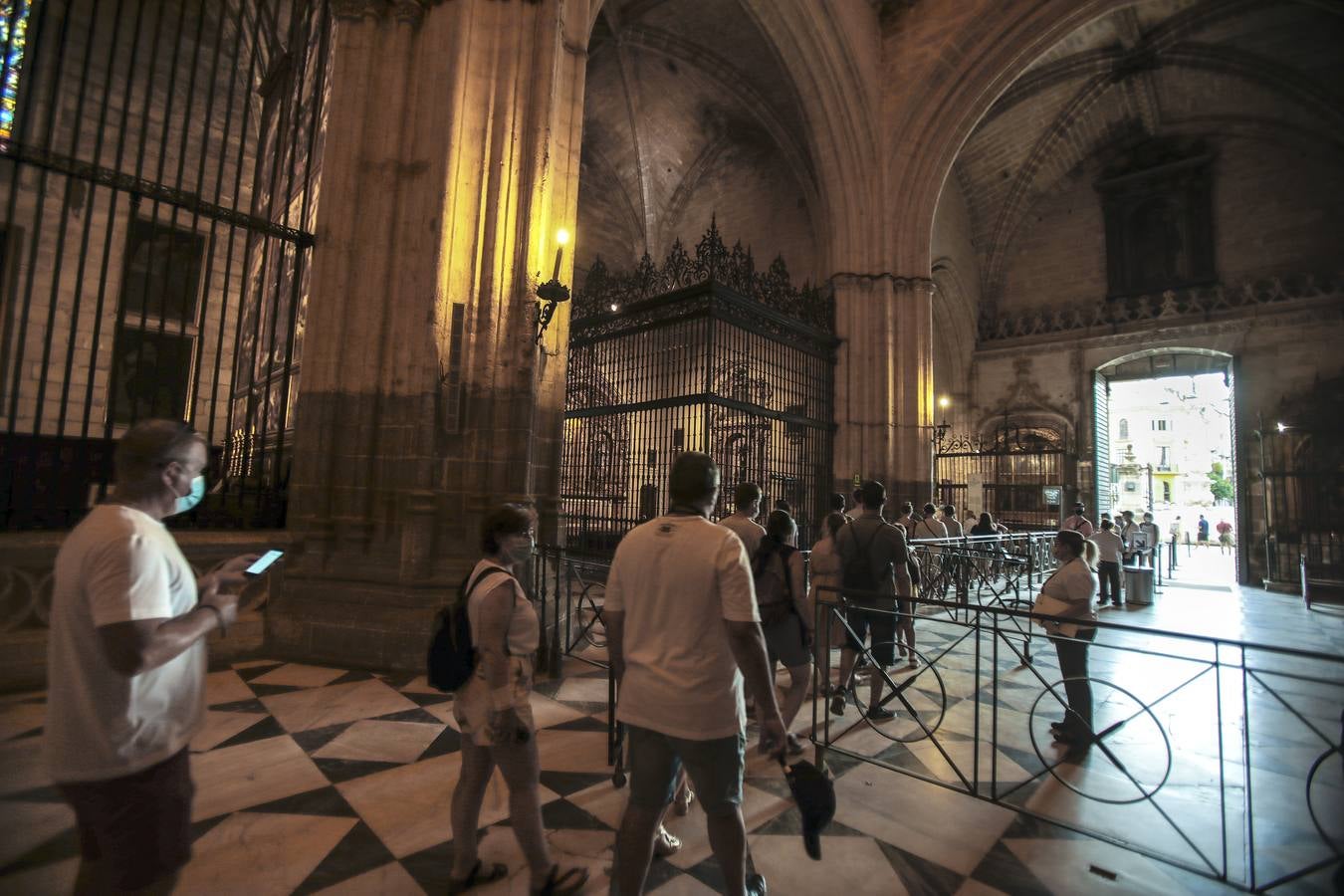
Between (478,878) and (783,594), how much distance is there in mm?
2006

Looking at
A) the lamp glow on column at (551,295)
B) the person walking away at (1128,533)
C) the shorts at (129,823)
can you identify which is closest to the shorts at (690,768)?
the shorts at (129,823)

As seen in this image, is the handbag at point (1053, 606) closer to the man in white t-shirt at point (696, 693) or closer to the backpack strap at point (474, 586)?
the man in white t-shirt at point (696, 693)

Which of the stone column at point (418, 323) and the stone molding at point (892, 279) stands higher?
the stone molding at point (892, 279)

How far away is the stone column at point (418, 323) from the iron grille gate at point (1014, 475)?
40.1 feet

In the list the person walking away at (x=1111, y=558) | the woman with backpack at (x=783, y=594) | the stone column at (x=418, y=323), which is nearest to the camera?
the woman with backpack at (x=783, y=594)

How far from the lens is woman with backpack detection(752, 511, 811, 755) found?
357 cm

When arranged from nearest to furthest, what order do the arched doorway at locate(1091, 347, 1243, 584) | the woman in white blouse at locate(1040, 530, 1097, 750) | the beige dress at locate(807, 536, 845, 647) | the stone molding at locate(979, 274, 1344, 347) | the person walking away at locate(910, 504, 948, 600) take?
the woman in white blouse at locate(1040, 530, 1097, 750) < the beige dress at locate(807, 536, 845, 647) < the person walking away at locate(910, 504, 948, 600) < the stone molding at locate(979, 274, 1344, 347) < the arched doorway at locate(1091, 347, 1243, 584)

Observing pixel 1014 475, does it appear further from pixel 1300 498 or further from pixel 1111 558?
pixel 1111 558

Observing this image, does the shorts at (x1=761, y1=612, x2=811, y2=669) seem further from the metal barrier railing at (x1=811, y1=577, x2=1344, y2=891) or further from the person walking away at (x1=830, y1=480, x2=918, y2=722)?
the person walking away at (x1=830, y1=480, x2=918, y2=722)

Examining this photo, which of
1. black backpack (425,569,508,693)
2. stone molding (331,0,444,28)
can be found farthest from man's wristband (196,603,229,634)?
stone molding (331,0,444,28)

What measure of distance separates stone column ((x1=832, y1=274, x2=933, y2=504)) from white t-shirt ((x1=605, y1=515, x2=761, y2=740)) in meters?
9.61

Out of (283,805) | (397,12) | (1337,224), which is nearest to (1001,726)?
(283,805)

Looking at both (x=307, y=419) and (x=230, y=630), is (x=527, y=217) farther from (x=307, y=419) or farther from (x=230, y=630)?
(x=230, y=630)

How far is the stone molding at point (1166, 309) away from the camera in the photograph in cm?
1393
